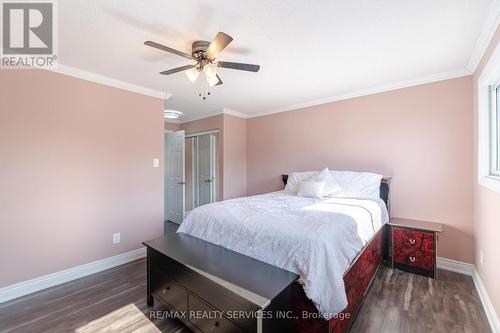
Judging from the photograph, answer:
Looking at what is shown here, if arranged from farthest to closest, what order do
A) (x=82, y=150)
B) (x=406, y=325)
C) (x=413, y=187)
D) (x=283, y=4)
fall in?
(x=413, y=187) → (x=82, y=150) → (x=406, y=325) → (x=283, y=4)

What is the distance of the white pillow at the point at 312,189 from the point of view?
9.97 feet

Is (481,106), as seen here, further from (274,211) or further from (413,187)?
(274,211)

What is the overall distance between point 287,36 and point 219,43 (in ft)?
2.17

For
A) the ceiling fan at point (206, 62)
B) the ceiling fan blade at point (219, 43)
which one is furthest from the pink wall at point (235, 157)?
the ceiling fan blade at point (219, 43)

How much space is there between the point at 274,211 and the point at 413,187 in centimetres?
209

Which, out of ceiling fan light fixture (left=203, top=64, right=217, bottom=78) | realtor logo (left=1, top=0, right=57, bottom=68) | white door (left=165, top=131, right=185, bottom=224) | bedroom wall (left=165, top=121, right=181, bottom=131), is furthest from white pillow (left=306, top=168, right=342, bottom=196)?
bedroom wall (left=165, top=121, right=181, bottom=131)

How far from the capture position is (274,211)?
2.17 meters

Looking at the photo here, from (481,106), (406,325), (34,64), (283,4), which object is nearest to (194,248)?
(406,325)

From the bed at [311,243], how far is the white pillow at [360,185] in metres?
0.46

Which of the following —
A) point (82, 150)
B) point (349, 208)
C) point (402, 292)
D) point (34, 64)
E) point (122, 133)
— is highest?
point (34, 64)

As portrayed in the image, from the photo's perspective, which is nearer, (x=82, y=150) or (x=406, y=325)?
(x=406, y=325)

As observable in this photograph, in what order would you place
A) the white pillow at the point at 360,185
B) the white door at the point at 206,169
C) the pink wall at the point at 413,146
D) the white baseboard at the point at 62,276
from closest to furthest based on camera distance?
the white baseboard at the point at 62,276
the pink wall at the point at 413,146
the white pillow at the point at 360,185
the white door at the point at 206,169

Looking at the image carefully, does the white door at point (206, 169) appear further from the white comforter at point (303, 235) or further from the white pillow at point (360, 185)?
the white pillow at point (360, 185)

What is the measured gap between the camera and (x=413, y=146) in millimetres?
2943
